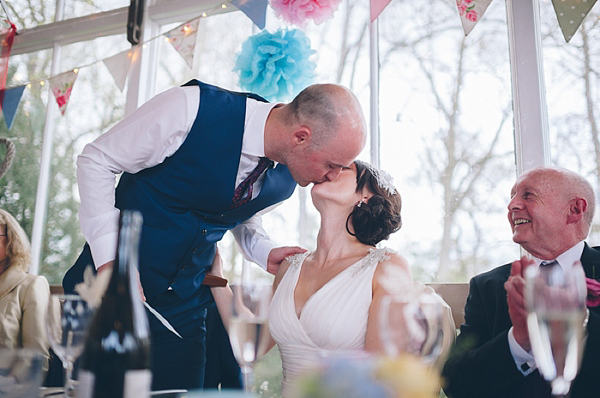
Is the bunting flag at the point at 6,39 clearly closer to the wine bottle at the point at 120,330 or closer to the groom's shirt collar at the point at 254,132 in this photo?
the groom's shirt collar at the point at 254,132

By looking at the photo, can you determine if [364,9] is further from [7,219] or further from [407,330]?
[407,330]

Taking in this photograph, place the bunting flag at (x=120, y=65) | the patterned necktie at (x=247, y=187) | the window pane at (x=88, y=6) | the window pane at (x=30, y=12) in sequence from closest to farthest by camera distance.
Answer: the patterned necktie at (x=247, y=187), the bunting flag at (x=120, y=65), the window pane at (x=88, y=6), the window pane at (x=30, y=12)

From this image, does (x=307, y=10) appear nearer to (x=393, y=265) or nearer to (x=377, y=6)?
(x=377, y=6)

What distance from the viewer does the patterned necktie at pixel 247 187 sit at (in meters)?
1.61

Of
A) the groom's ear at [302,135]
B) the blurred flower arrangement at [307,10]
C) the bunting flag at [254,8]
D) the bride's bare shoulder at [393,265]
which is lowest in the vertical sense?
the bride's bare shoulder at [393,265]

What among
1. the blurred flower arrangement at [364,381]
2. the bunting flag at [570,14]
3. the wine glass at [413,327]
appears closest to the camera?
the blurred flower arrangement at [364,381]

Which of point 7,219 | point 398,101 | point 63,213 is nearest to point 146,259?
point 398,101

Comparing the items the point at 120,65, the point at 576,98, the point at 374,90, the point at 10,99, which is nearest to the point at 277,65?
the point at 374,90

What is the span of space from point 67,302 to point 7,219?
2.39 m

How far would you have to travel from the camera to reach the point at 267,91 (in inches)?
78.5

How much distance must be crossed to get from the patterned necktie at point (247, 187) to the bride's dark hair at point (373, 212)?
1.06 ft

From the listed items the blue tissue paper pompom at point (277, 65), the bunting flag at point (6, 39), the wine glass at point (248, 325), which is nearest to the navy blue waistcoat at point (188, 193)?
the blue tissue paper pompom at point (277, 65)

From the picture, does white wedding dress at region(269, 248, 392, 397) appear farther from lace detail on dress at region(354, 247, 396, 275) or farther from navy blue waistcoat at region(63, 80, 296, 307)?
navy blue waistcoat at region(63, 80, 296, 307)

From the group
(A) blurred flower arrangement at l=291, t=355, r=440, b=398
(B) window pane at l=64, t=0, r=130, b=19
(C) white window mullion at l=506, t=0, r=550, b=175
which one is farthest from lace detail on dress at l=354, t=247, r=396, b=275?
(B) window pane at l=64, t=0, r=130, b=19
